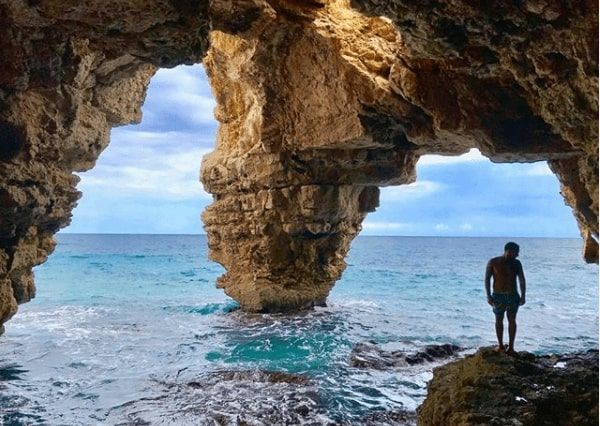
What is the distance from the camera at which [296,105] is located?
13.1m

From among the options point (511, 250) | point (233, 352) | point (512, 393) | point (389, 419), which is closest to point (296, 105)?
Result: point (233, 352)

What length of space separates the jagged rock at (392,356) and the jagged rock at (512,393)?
165 inches

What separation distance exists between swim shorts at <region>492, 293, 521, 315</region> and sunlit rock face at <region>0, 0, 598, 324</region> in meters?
2.19

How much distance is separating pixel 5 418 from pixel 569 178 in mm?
10466

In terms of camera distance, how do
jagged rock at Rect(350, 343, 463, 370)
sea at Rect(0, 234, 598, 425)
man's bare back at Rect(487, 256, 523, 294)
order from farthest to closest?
jagged rock at Rect(350, 343, 463, 370)
sea at Rect(0, 234, 598, 425)
man's bare back at Rect(487, 256, 523, 294)

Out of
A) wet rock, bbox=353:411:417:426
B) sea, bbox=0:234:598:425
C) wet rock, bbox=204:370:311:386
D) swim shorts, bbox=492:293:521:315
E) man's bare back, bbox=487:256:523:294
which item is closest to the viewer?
man's bare back, bbox=487:256:523:294

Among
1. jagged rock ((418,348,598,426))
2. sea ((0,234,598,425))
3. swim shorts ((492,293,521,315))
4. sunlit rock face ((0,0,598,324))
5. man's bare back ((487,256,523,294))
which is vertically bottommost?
sea ((0,234,598,425))

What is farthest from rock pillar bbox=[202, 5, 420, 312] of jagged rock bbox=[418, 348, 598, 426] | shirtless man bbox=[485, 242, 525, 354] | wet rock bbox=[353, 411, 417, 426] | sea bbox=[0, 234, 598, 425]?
wet rock bbox=[353, 411, 417, 426]

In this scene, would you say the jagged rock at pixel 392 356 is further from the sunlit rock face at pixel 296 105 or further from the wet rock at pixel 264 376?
the sunlit rock face at pixel 296 105

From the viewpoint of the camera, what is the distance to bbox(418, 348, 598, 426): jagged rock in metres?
4.96

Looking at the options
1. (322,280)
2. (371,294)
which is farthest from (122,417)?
(371,294)

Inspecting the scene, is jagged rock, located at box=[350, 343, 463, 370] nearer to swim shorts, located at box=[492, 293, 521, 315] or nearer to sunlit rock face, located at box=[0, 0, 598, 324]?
swim shorts, located at box=[492, 293, 521, 315]

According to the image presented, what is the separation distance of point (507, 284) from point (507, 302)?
27 centimetres

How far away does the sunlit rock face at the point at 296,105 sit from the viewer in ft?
17.1
